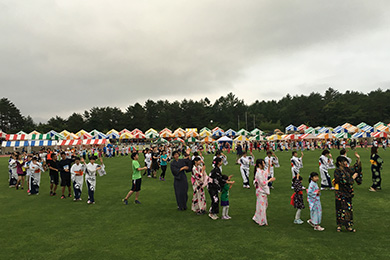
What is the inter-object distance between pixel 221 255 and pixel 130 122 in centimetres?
9109

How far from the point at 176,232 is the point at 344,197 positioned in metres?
4.37

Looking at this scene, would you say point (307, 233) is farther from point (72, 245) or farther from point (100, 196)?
point (100, 196)

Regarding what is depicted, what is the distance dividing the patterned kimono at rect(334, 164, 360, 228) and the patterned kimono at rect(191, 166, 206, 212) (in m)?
3.83

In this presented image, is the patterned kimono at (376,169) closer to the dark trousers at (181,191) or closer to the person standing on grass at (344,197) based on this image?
the person standing on grass at (344,197)

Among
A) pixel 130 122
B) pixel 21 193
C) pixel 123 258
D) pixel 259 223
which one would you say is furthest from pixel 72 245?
pixel 130 122

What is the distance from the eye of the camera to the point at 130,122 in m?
93.0

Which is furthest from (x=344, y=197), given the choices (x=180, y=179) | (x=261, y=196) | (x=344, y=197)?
(x=180, y=179)

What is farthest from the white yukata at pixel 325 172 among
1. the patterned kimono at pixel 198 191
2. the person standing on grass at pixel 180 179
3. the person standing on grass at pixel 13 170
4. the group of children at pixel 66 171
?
the person standing on grass at pixel 13 170

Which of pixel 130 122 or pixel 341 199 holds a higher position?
pixel 130 122

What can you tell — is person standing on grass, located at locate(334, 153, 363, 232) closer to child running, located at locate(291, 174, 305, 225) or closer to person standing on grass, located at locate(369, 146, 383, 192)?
child running, located at locate(291, 174, 305, 225)

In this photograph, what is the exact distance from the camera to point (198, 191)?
8273mm

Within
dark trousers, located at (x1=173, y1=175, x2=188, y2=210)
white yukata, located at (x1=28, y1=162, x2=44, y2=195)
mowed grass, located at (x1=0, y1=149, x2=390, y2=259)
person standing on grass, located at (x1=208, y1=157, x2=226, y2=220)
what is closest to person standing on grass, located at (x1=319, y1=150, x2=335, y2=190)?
mowed grass, located at (x1=0, y1=149, x2=390, y2=259)

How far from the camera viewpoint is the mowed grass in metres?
5.45

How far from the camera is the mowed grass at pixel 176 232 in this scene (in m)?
5.45
